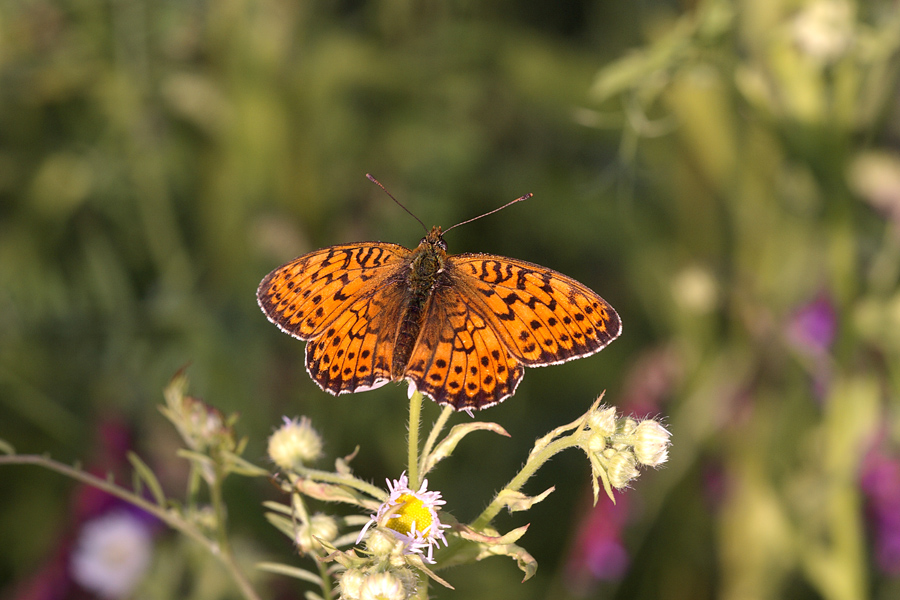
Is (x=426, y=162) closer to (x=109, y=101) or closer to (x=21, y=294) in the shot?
(x=109, y=101)

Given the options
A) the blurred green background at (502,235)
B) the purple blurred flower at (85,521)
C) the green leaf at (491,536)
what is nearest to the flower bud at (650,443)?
the green leaf at (491,536)

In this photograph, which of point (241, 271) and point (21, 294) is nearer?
point (21, 294)

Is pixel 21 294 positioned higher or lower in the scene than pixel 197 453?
lower

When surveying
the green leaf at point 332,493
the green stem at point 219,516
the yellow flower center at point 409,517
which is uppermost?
the green leaf at point 332,493

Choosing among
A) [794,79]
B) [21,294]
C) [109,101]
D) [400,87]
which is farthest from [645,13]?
[21,294]

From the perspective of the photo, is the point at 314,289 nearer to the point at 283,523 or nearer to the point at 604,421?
the point at 283,523

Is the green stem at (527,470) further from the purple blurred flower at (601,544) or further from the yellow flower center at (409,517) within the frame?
the purple blurred flower at (601,544)

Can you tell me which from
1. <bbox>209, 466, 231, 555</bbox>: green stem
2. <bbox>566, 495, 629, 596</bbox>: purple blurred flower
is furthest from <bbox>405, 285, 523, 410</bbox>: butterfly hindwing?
<bbox>566, 495, 629, 596</bbox>: purple blurred flower
